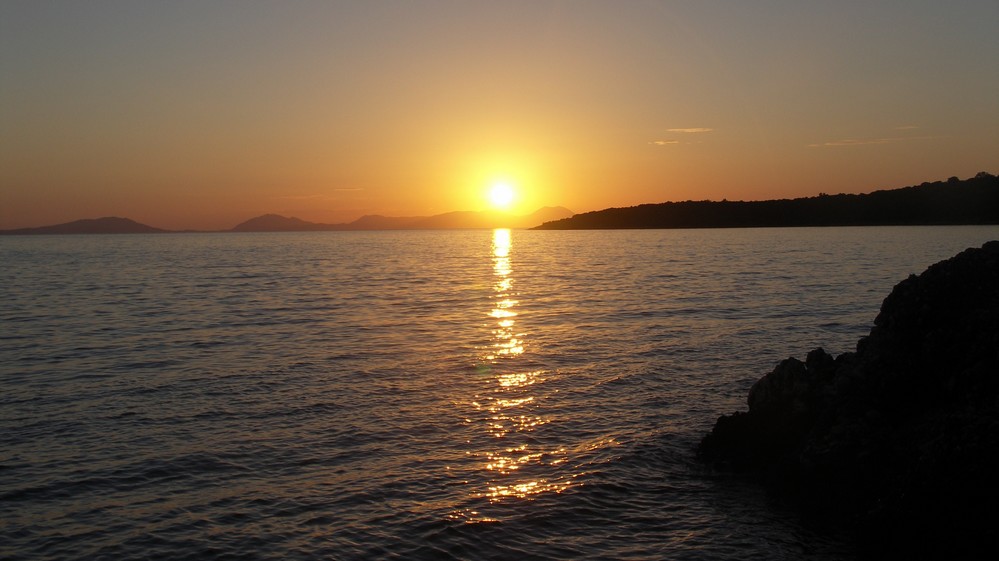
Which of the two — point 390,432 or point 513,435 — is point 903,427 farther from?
point 390,432

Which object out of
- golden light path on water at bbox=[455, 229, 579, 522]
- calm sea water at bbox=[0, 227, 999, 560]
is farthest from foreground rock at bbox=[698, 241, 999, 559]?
golden light path on water at bbox=[455, 229, 579, 522]

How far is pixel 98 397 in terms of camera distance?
18.7 metres

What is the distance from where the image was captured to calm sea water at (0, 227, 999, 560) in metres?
10.7

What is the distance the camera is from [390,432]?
15.6 m

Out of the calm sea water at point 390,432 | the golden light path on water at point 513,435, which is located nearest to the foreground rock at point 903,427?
the calm sea water at point 390,432

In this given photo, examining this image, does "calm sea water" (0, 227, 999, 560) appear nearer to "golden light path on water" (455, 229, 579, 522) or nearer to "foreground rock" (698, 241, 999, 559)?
"golden light path on water" (455, 229, 579, 522)

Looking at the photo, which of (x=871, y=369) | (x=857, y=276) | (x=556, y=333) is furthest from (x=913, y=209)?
(x=871, y=369)

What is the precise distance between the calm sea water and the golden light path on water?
0.24ft

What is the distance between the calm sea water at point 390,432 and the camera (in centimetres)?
1068

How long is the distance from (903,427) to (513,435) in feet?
24.5

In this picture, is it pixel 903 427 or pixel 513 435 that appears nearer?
pixel 903 427

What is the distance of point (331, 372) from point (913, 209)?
20909 centimetres

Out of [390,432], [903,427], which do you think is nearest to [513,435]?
[390,432]

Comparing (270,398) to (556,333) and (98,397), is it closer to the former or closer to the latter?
(98,397)
